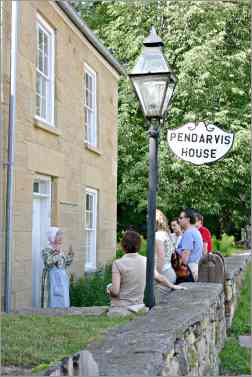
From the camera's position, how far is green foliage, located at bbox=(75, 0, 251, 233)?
46.6 feet

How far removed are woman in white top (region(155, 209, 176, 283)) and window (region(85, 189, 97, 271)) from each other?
5.31m

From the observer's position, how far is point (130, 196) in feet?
51.6

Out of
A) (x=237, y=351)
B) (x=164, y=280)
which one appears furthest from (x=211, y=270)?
(x=164, y=280)

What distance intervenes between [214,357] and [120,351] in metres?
2.90

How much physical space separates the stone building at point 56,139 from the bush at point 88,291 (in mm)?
437

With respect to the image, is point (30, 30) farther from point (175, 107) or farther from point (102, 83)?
point (175, 107)

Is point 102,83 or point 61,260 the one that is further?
point 102,83

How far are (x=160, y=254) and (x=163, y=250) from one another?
0.06 metres

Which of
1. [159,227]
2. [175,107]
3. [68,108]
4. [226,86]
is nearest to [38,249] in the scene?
[68,108]

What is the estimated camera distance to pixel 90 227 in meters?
12.4

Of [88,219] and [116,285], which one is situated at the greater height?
[88,219]

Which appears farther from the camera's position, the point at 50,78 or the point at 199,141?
the point at 50,78

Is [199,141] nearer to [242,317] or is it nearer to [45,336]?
A: [242,317]

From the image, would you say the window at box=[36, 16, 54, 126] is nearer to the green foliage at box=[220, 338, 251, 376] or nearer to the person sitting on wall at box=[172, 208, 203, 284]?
the person sitting on wall at box=[172, 208, 203, 284]
